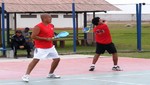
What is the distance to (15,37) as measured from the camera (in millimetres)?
22797

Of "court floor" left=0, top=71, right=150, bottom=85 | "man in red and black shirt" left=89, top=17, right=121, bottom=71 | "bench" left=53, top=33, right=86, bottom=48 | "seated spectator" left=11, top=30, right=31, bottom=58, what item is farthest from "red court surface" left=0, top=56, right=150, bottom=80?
"bench" left=53, top=33, right=86, bottom=48

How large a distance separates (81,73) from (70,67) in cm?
208

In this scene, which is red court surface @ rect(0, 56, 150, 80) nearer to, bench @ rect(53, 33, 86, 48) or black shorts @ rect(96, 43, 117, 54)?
black shorts @ rect(96, 43, 117, 54)

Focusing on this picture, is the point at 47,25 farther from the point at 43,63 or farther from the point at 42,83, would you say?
the point at 43,63

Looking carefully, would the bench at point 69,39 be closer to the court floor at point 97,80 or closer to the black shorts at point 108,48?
the black shorts at point 108,48

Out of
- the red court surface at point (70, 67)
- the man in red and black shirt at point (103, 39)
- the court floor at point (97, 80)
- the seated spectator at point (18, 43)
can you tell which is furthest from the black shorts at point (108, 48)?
the seated spectator at point (18, 43)

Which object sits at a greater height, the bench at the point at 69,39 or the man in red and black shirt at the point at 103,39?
the man in red and black shirt at the point at 103,39

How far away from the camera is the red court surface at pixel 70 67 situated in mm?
16938

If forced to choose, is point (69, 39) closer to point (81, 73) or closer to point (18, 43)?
point (18, 43)

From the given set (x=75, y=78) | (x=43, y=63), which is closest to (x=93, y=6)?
(x=43, y=63)

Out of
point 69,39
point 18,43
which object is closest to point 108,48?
point 18,43

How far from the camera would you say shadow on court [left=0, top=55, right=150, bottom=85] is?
1458 cm

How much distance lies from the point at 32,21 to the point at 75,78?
119 feet

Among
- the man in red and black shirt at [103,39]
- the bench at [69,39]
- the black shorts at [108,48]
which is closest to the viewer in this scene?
the man in red and black shirt at [103,39]
